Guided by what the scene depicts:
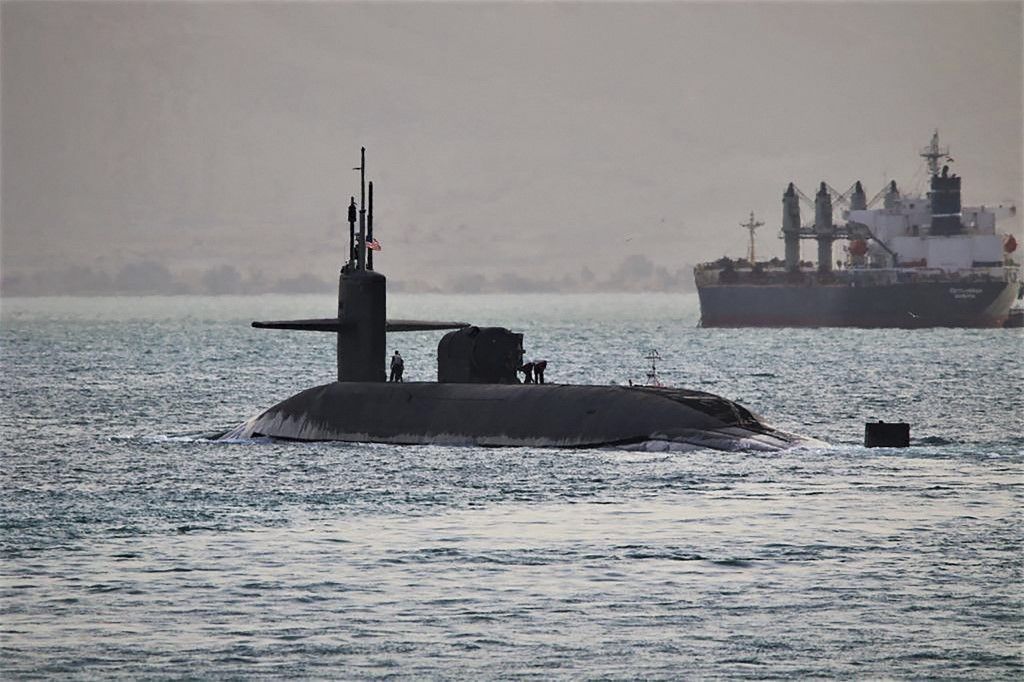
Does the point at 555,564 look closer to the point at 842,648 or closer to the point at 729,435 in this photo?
the point at 842,648

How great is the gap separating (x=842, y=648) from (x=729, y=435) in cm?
1703

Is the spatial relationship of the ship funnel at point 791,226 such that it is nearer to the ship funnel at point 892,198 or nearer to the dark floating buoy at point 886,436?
the ship funnel at point 892,198

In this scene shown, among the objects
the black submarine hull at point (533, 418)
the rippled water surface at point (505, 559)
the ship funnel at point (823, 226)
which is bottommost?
the rippled water surface at point (505, 559)

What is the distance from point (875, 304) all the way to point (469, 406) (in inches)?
5675

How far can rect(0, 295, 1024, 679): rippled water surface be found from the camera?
21594 millimetres

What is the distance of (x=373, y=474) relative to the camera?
124ft

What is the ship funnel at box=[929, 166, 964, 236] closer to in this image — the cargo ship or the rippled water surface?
the cargo ship

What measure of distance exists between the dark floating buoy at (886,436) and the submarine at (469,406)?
1.63m

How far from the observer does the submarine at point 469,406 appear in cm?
3922

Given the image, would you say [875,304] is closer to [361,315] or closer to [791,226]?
[791,226]

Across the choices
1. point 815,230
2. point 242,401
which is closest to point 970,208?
point 815,230

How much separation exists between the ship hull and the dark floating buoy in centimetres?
13850

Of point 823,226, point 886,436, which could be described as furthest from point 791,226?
point 886,436

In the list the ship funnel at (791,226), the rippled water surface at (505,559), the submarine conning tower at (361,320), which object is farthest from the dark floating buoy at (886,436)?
the ship funnel at (791,226)
